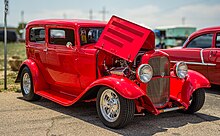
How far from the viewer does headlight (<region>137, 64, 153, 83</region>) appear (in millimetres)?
4746

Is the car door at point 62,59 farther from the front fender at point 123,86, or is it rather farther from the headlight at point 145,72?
the headlight at point 145,72

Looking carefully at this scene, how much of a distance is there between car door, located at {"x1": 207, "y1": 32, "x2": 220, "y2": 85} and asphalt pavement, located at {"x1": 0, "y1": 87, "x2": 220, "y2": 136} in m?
1.46

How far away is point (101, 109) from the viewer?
4969 millimetres

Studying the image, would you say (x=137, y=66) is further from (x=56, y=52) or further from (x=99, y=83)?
(x=56, y=52)

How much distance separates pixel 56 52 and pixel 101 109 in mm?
1700

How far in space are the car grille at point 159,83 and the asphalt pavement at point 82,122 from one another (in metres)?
0.38

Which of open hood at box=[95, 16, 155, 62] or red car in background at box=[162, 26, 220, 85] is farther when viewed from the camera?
red car in background at box=[162, 26, 220, 85]

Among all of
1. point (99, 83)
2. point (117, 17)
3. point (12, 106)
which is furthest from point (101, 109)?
point (12, 106)

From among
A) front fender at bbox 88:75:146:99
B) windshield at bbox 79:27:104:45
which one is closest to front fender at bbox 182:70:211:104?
front fender at bbox 88:75:146:99

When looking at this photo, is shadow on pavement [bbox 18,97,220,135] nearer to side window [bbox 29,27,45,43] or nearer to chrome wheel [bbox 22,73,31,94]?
chrome wheel [bbox 22,73,31,94]

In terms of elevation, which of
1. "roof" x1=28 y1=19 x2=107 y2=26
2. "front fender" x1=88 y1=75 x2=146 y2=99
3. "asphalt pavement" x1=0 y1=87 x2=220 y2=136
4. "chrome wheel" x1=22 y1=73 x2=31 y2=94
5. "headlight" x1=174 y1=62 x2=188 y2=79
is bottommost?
"asphalt pavement" x1=0 y1=87 x2=220 y2=136

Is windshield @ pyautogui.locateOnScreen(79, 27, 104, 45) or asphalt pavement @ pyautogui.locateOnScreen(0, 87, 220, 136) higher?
windshield @ pyautogui.locateOnScreen(79, 27, 104, 45)

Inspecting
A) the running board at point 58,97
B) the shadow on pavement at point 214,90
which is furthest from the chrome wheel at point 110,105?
the shadow on pavement at point 214,90

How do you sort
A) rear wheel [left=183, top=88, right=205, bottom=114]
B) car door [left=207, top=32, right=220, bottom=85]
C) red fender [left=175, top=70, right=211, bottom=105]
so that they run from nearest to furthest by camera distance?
red fender [left=175, top=70, right=211, bottom=105], rear wheel [left=183, top=88, right=205, bottom=114], car door [left=207, top=32, right=220, bottom=85]
